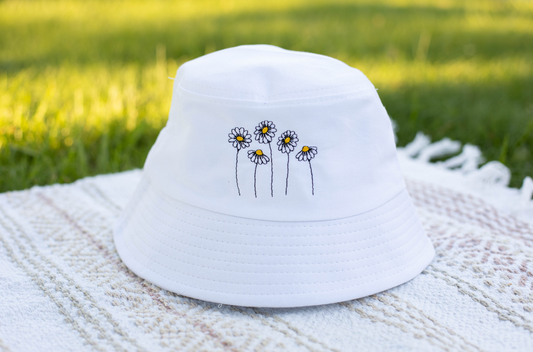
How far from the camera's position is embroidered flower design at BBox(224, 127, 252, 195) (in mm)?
1002

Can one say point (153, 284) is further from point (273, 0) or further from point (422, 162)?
point (273, 0)

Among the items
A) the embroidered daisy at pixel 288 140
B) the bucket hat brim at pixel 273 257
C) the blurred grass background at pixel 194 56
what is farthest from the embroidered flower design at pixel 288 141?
the blurred grass background at pixel 194 56

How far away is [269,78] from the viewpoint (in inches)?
40.5

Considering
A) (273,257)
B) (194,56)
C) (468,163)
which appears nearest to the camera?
(273,257)

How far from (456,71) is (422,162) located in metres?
1.24

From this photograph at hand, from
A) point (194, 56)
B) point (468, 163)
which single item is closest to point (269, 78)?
point (468, 163)

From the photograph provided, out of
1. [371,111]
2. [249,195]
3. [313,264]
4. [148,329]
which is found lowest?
[148,329]

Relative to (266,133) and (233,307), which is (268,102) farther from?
(233,307)

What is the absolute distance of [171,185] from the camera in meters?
1.06

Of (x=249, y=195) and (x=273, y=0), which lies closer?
(x=249, y=195)

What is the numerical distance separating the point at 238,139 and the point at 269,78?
148 mm

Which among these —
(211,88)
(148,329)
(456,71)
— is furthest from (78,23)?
(148,329)

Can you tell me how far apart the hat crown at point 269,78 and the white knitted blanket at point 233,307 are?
44 centimetres

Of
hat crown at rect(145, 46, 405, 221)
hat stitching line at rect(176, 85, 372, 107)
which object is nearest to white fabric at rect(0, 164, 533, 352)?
hat crown at rect(145, 46, 405, 221)
